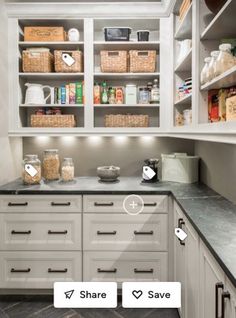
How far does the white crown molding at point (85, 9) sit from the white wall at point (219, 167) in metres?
1.31

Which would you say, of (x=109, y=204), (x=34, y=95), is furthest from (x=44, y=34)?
(x=109, y=204)

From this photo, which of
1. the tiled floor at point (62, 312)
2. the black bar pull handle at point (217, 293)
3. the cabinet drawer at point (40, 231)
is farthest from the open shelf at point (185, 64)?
the tiled floor at point (62, 312)

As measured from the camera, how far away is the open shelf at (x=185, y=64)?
2548mm

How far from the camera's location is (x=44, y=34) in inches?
126

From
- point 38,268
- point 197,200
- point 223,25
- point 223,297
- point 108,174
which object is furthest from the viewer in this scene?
point 108,174

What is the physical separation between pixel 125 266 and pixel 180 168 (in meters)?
1.00

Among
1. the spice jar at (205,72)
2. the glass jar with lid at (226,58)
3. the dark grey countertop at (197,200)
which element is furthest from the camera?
the spice jar at (205,72)

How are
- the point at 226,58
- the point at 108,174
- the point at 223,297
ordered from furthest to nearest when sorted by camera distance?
the point at 108,174
the point at 226,58
the point at 223,297

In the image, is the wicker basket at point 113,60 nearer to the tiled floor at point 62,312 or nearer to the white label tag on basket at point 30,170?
the white label tag on basket at point 30,170

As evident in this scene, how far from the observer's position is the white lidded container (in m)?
3.11

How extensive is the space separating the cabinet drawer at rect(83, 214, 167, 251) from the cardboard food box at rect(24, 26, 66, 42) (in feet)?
5.47

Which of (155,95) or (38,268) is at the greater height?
(155,95)

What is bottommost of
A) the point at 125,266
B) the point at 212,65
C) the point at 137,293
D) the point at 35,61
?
the point at 137,293

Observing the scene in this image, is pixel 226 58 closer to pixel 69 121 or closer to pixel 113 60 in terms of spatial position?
pixel 113 60
